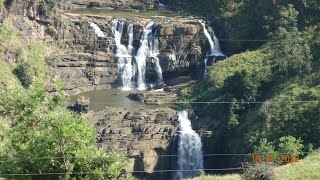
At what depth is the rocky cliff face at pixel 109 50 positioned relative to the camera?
42031 mm

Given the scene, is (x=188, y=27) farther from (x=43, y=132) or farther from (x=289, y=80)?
(x=43, y=132)

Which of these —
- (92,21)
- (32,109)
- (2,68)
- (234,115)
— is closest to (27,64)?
(2,68)

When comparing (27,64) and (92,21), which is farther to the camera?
(92,21)

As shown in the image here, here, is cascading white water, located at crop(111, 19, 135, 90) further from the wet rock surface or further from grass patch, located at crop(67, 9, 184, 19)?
grass patch, located at crop(67, 9, 184, 19)

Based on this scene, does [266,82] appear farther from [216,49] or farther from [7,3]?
[7,3]

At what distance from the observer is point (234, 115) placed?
106 feet

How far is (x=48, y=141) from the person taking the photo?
1091 centimetres

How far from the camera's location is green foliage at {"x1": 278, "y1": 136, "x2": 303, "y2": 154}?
25184 millimetres

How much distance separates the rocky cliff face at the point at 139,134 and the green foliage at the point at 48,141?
58.1 ft

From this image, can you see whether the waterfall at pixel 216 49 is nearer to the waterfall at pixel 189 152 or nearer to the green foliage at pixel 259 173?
the waterfall at pixel 189 152

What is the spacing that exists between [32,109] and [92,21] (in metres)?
34.2

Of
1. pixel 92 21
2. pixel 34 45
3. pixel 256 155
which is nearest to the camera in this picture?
pixel 256 155

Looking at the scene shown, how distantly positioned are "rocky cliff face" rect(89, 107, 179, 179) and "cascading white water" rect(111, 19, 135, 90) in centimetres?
813

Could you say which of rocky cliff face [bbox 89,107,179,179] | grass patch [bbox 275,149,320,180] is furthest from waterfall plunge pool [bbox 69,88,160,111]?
grass patch [bbox 275,149,320,180]
